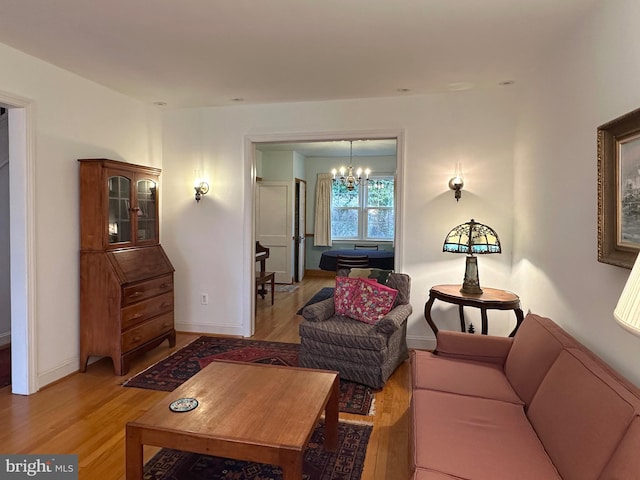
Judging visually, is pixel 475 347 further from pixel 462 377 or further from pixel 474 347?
pixel 462 377

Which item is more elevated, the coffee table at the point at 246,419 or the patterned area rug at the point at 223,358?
the coffee table at the point at 246,419

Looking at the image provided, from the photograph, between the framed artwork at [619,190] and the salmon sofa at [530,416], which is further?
the framed artwork at [619,190]

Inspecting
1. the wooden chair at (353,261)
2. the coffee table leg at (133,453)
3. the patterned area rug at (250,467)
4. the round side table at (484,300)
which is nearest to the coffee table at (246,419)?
the coffee table leg at (133,453)

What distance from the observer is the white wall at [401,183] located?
4.00 meters

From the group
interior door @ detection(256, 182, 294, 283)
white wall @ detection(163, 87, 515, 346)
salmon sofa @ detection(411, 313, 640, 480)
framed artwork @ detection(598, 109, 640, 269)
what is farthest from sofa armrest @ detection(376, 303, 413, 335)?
interior door @ detection(256, 182, 294, 283)

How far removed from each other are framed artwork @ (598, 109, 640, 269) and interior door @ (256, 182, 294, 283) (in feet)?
20.5

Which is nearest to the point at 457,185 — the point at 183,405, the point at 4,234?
the point at 183,405

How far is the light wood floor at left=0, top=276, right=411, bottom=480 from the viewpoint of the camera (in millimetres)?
2286

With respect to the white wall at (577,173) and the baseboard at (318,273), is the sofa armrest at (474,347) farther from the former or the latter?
the baseboard at (318,273)

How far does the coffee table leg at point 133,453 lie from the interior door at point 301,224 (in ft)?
21.5

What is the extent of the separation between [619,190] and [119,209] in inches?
144

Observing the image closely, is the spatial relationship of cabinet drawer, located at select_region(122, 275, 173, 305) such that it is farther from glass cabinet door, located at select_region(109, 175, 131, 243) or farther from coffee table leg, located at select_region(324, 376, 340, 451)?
coffee table leg, located at select_region(324, 376, 340, 451)

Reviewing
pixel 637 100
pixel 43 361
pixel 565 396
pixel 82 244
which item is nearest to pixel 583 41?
pixel 637 100

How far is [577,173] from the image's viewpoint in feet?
8.07
